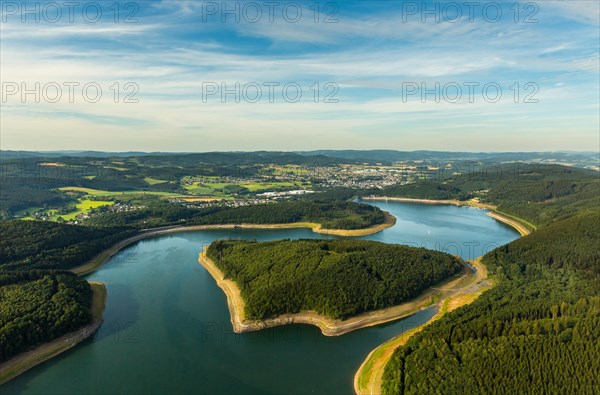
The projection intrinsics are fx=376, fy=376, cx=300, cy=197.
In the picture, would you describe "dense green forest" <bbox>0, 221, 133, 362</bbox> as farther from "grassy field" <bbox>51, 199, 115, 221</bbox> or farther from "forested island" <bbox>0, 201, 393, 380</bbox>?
"grassy field" <bbox>51, 199, 115, 221</bbox>

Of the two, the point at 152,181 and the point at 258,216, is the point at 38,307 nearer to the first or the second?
the point at 258,216

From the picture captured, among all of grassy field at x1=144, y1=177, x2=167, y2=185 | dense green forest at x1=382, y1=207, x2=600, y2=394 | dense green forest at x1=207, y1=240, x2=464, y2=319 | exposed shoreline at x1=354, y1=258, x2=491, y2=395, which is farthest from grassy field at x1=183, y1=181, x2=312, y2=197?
dense green forest at x1=382, y1=207, x2=600, y2=394

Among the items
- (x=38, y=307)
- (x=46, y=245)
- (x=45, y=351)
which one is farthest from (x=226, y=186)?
(x=45, y=351)

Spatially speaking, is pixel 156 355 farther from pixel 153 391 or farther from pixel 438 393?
pixel 438 393

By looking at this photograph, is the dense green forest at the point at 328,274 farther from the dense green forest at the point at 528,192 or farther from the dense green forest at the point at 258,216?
the dense green forest at the point at 528,192

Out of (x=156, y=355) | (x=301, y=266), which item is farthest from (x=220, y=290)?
(x=156, y=355)

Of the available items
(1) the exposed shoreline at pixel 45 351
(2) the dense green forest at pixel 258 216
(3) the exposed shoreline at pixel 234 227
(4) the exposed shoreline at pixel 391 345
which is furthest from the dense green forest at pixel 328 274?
(2) the dense green forest at pixel 258 216
